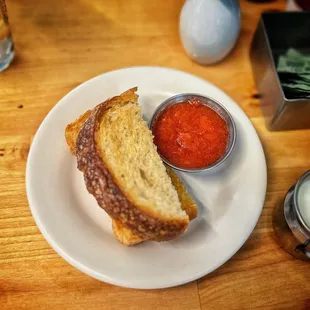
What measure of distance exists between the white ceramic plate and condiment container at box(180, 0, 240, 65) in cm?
18

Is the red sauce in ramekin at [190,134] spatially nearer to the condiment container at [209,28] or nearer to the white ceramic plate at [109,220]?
the white ceramic plate at [109,220]

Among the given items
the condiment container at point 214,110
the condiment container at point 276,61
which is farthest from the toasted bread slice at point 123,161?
the condiment container at point 276,61

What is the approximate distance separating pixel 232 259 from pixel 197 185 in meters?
0.33

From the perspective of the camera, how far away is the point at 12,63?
2.09 m

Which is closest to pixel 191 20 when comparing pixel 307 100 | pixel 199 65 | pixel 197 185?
pixel 199 65

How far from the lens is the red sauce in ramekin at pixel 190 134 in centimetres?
172

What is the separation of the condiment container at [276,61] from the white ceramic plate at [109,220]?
17 cm

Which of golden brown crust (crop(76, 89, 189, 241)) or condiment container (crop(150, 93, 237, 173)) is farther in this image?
condiment container (crop(150, 93, 237, 173))

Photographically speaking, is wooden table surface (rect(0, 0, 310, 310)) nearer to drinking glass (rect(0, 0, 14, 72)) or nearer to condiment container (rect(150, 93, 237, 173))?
drinking glass (rect(0, 0, 14, 72))

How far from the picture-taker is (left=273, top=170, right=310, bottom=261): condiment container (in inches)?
61.9

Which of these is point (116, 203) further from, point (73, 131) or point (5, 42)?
point (5, 42)

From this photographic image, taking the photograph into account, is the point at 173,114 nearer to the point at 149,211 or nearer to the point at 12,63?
the point at 149,211

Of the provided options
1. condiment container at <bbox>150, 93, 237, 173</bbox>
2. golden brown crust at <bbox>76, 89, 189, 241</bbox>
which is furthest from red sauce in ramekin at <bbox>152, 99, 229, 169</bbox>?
golden brown crust at <bbox>76, 89, 189, 241</bbox>

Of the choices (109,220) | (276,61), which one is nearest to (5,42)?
(109,220)
